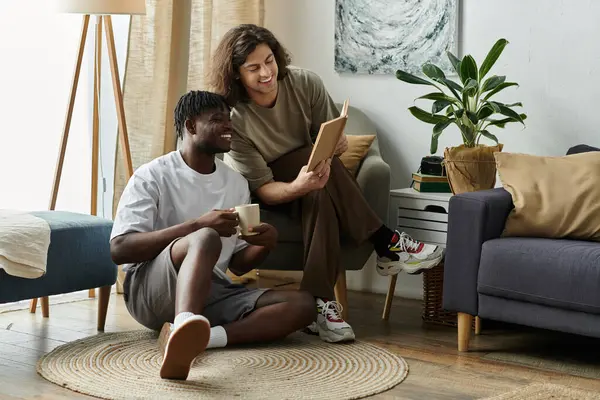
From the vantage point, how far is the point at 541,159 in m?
3.30

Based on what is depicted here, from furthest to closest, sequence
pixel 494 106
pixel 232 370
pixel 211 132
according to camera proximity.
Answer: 1. pixel 494 106
2. pixel 211 132
3. pixel 232 370

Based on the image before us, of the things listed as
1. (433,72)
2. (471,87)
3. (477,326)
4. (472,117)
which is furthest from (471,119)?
(477,326)

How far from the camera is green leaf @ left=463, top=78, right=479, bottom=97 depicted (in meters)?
3.49

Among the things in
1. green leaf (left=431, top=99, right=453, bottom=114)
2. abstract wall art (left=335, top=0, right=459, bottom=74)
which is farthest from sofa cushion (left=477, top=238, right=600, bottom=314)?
abstract wall art (left=335, top=0, right=459, bottom=74)

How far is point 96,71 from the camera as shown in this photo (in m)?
3.92

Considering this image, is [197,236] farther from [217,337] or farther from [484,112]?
[484,112]

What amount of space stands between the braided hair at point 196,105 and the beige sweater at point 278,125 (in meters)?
0.22

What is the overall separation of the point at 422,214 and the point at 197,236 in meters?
1.18

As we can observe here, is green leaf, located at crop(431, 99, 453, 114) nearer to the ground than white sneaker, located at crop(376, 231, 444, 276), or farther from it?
farther from it

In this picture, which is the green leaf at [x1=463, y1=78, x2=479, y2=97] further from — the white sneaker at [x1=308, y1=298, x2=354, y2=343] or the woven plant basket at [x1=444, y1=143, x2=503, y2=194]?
the white sneaker at [x1=308, y1=298, x2=354, y2=343]

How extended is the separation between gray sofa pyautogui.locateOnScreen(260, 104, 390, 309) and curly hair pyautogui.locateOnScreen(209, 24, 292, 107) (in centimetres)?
46

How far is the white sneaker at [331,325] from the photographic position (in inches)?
129

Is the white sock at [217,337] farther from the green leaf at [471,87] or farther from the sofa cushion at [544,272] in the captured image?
the green leaf at [471,87]

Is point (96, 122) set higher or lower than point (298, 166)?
higher
